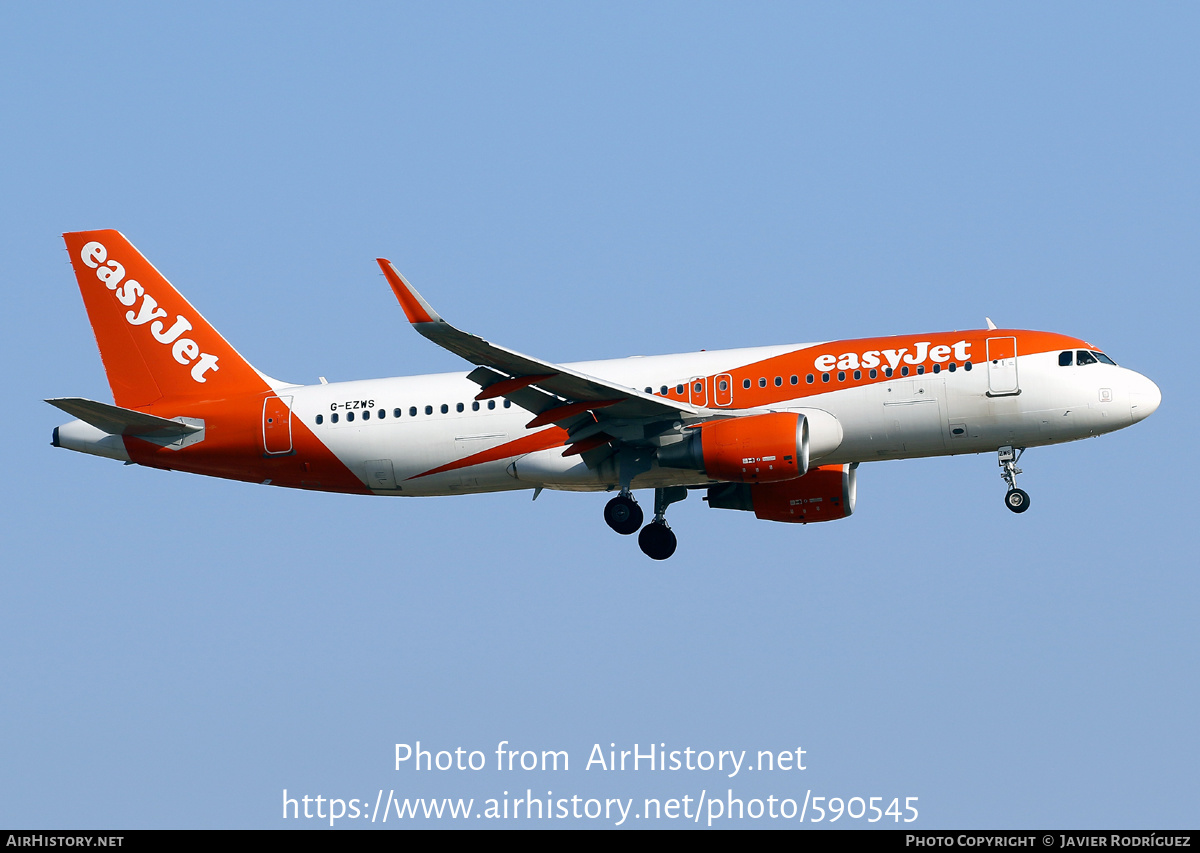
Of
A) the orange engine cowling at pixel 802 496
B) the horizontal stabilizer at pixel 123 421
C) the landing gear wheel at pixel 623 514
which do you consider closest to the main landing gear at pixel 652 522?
the landing gear wheel at pixel 623 514

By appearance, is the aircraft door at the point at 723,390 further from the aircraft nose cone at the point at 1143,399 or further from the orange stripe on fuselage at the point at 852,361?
the aircraft nose cone at the point at 1143,399

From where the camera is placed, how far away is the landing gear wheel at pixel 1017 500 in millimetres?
38969

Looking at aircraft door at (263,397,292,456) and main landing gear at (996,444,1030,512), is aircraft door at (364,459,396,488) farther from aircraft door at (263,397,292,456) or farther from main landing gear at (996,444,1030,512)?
main landing gear at (996,444,1030,512)

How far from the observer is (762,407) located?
38969 millimetres

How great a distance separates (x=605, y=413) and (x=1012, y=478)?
10.3 m

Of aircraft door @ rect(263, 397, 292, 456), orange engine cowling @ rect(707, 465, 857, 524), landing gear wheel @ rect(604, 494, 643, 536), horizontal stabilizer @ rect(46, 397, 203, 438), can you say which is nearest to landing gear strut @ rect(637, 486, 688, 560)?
landing gear wheel @ rect(604, 494, 643, 536)

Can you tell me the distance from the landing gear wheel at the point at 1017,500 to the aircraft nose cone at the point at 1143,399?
3.21 m

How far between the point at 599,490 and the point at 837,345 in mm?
7282

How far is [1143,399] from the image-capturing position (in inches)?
1500

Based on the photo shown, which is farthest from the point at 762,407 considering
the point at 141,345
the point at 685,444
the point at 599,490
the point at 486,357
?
the point at 141,345

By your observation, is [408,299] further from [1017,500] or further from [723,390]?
[1017,500]

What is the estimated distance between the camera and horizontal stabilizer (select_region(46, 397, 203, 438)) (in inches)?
1570

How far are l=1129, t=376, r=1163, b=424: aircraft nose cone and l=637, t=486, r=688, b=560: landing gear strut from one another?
11696 millimetres

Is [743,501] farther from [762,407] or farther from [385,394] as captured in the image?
[385,394]
